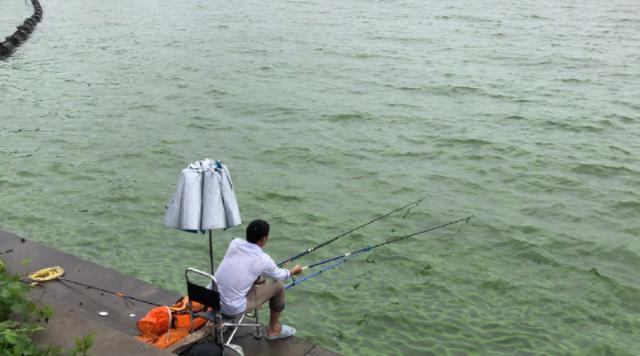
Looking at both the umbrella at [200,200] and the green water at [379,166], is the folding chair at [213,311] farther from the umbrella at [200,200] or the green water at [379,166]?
the green water at [379,166]

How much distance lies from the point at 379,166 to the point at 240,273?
863cm

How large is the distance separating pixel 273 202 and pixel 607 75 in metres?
16.4

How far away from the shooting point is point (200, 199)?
6.89 meters

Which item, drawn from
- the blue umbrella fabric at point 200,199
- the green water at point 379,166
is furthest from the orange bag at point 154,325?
the green water at point 379,166

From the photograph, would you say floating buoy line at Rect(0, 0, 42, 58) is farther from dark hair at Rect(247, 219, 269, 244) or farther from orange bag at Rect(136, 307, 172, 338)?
dark hair at Rect(247, 219, 269, 244)

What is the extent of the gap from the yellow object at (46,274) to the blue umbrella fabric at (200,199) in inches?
94.8

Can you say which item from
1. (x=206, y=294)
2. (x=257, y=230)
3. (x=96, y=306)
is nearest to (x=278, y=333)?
(x=206, y=294)

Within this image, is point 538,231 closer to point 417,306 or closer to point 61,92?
point 417,306

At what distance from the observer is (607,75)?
22.9 meters

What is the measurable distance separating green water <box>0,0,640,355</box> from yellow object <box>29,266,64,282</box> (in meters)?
1.61

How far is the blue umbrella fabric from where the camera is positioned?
6.80 meters

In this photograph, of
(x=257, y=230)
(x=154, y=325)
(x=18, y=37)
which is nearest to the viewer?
(x=257, y=230)

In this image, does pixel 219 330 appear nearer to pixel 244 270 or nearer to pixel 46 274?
pixel 244 270

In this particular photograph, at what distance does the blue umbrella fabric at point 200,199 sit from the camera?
6.80 metres
